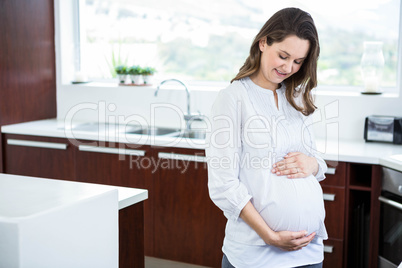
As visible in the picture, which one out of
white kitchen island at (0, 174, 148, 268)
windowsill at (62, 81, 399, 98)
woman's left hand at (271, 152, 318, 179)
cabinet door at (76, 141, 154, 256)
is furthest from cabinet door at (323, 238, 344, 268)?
white kitchen island at (0, 174, 148, 268)

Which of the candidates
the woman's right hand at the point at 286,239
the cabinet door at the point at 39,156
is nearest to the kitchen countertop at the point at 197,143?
the cabinet door at the point at 39,156

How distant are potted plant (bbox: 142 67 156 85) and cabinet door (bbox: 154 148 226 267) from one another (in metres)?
0.91

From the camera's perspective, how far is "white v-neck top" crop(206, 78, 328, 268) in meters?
1.67

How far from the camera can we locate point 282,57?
1710 mm

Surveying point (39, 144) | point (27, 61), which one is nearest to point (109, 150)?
point (39, 144)

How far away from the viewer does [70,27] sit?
432 cm

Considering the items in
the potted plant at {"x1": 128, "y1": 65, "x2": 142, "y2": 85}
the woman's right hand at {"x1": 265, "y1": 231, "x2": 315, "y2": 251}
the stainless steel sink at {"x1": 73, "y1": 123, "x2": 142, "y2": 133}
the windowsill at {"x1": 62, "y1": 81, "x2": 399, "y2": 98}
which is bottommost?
the woman's right hand at {"x1": 265, "y1": 231, "x2": 315, "y2": 251}

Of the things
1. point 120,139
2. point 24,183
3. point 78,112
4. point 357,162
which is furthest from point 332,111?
point 24,183

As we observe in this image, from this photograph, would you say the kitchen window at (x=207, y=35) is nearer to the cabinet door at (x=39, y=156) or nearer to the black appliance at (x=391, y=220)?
the cabinet door at (x=39, y=156)

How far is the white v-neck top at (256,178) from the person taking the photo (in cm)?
167

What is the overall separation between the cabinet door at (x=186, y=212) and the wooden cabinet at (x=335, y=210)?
615 millimetres

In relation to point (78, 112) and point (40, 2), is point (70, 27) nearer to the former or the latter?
point (40, 2)

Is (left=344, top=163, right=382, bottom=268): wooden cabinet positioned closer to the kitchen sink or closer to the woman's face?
the kitchen sink

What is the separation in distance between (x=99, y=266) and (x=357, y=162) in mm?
1702
